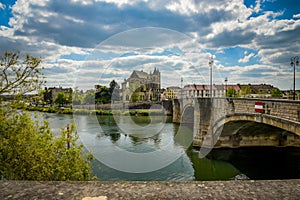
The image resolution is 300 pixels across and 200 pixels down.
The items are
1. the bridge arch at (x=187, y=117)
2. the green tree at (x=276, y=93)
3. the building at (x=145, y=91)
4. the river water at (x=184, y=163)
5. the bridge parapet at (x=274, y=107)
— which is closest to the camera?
the bridge parapet at (x=274, y=107)

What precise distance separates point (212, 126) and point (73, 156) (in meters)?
16.9

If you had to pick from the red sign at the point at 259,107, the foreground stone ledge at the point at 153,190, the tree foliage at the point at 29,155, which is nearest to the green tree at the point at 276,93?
the red sign at the point at 259,107

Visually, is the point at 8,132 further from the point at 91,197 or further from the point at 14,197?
the point at 91,197

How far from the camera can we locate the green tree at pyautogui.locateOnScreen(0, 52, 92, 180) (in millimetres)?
5387

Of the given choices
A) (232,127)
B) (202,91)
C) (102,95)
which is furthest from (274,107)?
(102,95)

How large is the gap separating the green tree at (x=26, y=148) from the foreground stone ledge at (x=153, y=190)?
266 centimetres

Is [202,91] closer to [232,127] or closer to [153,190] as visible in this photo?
[232,127]

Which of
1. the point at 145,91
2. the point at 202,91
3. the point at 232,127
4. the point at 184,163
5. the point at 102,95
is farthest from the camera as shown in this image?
the point at 102,95

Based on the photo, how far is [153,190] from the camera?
2697 millimetres

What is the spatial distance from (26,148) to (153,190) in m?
4.30

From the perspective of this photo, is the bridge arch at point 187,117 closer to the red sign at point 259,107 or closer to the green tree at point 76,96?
the green tree at point 76,96

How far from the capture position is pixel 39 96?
6.28 meters

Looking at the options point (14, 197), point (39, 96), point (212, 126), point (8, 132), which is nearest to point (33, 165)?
point (8, 132)

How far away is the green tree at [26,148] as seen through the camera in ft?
17.7
